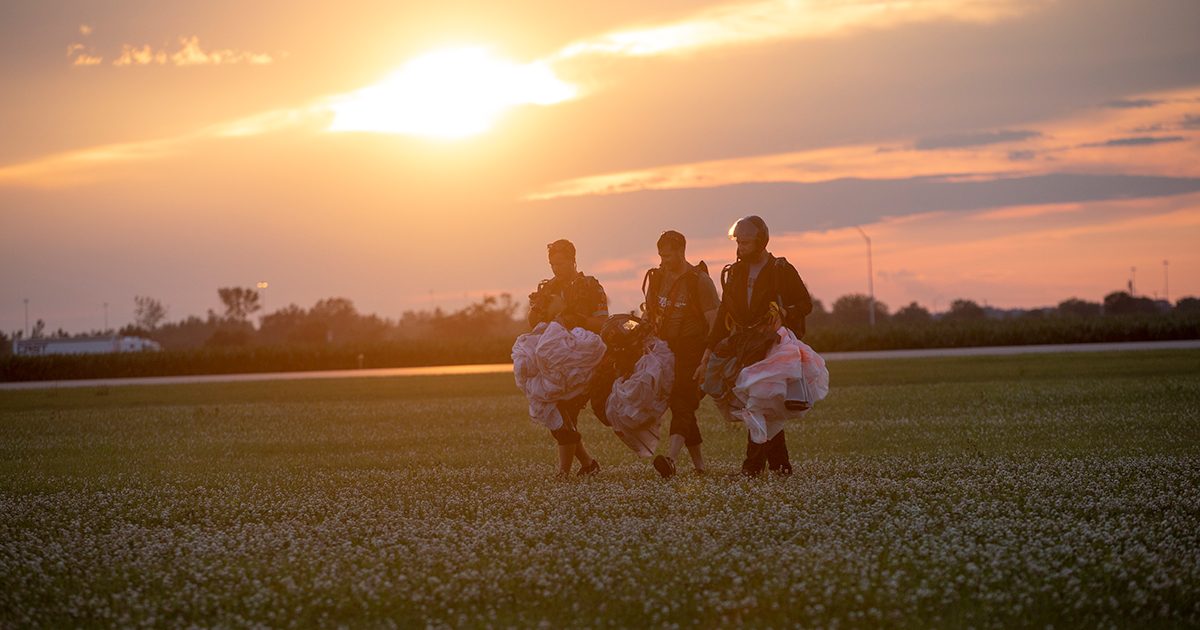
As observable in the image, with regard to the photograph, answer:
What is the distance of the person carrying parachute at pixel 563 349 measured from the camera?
31.4 ft

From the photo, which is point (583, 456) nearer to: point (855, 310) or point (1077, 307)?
point (855, 310)

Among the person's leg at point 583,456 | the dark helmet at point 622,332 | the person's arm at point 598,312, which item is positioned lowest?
the person's leg at point 583,456

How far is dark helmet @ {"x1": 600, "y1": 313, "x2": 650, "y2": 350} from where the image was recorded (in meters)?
9.70

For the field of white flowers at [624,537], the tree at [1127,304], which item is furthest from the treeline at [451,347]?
the tree at [1127,304]

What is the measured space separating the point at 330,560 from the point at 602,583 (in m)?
2.03

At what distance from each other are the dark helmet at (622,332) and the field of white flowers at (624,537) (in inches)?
54.9

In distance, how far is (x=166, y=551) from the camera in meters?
7.04

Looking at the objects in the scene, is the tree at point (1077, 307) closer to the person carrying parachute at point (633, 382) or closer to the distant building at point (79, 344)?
the distant building at point (79, 344)

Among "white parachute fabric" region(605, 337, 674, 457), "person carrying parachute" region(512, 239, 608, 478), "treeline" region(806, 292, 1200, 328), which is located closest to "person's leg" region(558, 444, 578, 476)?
"person carrying parachute" region(512, 239, 608, 478)

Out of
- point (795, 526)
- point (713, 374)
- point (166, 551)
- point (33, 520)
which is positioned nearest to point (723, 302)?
point (713, 374)

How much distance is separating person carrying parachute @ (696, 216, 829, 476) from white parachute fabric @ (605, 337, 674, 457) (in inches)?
15.2

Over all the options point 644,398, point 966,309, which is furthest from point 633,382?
point 966,309

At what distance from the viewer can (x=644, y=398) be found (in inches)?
371

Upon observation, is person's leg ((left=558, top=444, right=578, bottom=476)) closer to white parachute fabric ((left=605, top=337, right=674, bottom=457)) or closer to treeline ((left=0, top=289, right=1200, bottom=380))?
white parachute fabric ((left=605, top=337, right=674, bottom=457))
